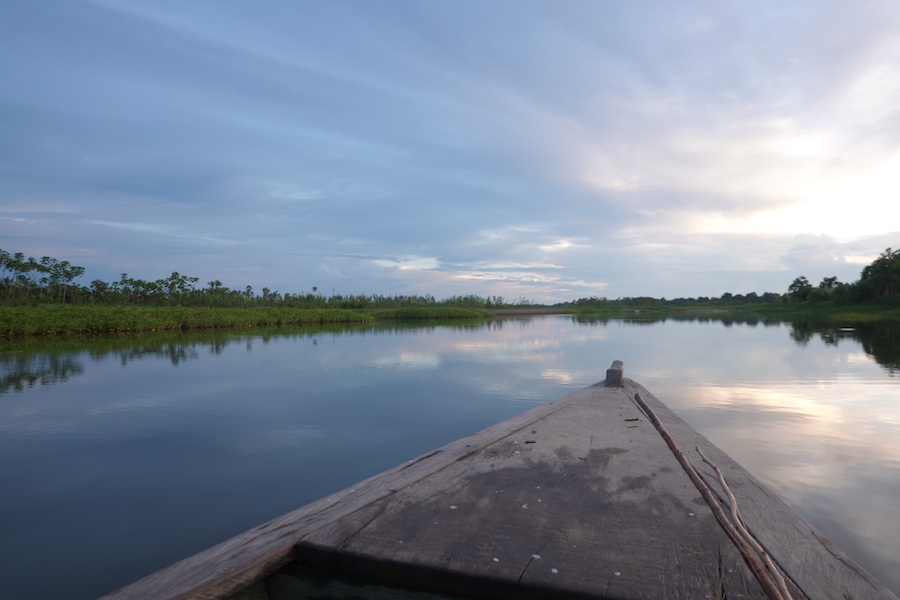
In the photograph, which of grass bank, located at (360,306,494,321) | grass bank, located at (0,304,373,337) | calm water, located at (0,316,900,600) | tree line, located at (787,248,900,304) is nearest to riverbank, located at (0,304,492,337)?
grass bank, located at (0,304,373,337)

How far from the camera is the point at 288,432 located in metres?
5.59

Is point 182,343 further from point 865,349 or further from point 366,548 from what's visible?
point 865,349

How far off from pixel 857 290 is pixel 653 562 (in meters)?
50.6

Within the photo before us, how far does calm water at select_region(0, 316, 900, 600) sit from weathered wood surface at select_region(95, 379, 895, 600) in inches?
48.8

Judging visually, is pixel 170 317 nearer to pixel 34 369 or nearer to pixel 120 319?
pixel 120 319

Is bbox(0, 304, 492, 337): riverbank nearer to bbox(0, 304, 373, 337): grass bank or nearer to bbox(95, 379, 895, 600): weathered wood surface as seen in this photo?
bbox(0, 304, 373, 337): grass bank

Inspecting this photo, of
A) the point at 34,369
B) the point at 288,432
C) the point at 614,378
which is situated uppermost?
the point at 614,378

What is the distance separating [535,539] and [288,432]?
444 centimetres

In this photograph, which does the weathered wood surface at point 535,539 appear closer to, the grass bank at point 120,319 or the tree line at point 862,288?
the grass bank at point 120,319

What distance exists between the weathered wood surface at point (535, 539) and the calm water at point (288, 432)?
1.24m

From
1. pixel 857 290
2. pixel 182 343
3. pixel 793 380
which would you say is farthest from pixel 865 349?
pixel 857 290

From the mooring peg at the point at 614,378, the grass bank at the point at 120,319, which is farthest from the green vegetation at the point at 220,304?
the mooring peg at the point at 614,378

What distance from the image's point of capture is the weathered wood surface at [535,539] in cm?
152

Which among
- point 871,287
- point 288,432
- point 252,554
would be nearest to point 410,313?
point 288,432
